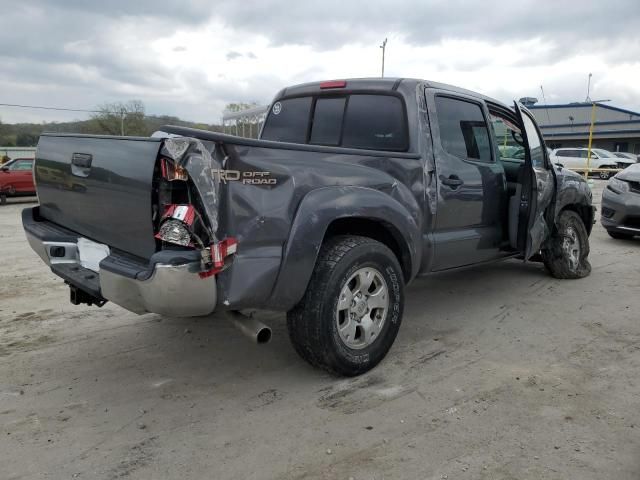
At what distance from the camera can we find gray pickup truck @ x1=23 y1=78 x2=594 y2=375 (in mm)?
2645

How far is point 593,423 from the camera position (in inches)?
115

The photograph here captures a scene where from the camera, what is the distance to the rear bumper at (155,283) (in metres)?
2.56

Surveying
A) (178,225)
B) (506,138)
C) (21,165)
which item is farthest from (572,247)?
(21,165)

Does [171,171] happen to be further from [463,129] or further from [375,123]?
[463,129]

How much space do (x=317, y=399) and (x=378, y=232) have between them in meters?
1.22

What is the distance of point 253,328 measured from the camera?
2.99m

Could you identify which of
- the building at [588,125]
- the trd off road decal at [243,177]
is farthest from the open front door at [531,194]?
the building at [588,125]

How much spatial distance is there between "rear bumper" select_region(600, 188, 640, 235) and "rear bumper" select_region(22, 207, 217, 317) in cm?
761

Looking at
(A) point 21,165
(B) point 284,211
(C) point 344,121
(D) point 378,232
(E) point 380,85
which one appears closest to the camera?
(B) point 284,211

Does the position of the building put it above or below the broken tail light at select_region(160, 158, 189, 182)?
above

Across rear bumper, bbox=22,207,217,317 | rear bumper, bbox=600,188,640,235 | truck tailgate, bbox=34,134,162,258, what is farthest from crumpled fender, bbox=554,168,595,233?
truck tailgate, bbox=34,134,162,258

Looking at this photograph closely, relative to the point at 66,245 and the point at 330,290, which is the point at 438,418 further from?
the point at 66,245

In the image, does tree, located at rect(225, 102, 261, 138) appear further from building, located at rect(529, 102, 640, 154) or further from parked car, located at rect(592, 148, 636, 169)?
building, located at rect(529, 102, 640, 154)

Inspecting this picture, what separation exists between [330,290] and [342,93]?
1931 millimetres
